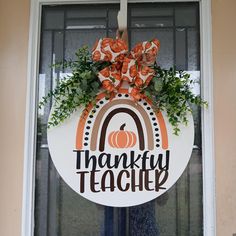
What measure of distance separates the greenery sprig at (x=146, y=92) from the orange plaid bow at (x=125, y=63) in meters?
0.03

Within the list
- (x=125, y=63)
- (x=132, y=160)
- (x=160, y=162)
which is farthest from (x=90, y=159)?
(x=125, y=63)

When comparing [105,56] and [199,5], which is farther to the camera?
[199,5]

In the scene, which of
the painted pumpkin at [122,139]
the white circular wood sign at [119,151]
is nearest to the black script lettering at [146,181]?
the white circular wood sign at [119,151]

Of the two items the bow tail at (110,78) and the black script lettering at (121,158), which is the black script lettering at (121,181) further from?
the bow tail at (110,78)

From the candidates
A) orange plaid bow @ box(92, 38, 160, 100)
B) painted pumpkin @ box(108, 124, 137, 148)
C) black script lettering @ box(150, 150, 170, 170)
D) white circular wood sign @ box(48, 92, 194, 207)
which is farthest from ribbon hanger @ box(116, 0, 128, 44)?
black script lettering @ box(150, 150, 170, 170)

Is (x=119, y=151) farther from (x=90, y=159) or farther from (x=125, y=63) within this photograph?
(x=125, y=63)

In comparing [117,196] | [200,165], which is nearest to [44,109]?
[117,196]

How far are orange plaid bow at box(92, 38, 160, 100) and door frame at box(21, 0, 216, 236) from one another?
217mm

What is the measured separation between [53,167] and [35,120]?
20 centimetres

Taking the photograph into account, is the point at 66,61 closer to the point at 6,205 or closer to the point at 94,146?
the point at 94,146

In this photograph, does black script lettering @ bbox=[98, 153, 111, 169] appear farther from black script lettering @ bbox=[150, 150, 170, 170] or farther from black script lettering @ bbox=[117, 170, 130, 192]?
black script lettering @ bbox=[150, 150, 170, 170]

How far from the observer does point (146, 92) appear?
3.81ft

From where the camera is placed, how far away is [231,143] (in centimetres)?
117

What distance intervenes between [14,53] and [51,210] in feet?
2.13
